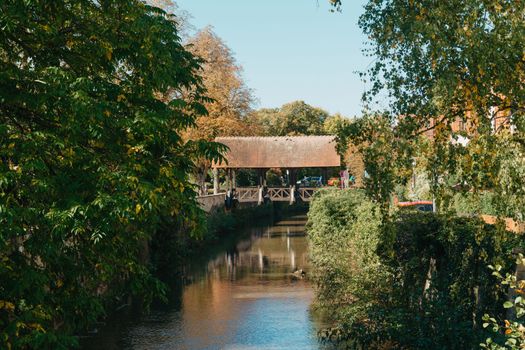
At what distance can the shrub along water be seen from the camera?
12844 millimetres

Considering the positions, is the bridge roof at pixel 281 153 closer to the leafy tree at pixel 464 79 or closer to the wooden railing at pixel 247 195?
the wooden railing at pixel 247 195

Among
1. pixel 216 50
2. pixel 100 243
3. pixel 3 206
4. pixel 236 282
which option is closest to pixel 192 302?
pixel 236 282

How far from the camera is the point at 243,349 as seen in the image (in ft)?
62.3

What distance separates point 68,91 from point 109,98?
4.06 feet

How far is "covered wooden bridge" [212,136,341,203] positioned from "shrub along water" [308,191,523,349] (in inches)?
1154

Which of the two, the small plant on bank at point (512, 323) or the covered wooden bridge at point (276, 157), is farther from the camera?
the covered wooden bridge at point (276, 157)

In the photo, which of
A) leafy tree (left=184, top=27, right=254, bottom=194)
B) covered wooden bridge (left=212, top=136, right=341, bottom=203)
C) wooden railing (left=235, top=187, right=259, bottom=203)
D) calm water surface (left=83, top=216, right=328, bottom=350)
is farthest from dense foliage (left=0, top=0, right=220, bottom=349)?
wooden railing (left=235, top=187, right=259, bottom=203)

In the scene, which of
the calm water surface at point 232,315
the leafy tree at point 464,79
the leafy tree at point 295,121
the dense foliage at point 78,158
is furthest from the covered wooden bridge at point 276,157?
the leafy tree at point 464,79

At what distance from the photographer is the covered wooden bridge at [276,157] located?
5319cm

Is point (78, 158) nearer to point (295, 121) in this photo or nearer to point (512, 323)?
point (512, 323)

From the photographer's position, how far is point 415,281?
1766 centimetres

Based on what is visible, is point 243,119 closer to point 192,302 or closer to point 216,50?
point 216,50

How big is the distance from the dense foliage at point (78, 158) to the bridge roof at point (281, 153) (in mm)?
40015

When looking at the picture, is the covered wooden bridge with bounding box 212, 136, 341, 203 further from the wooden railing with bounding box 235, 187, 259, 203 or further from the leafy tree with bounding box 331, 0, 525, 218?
the leafy tree with bounding box 331, 0, 525, 218
